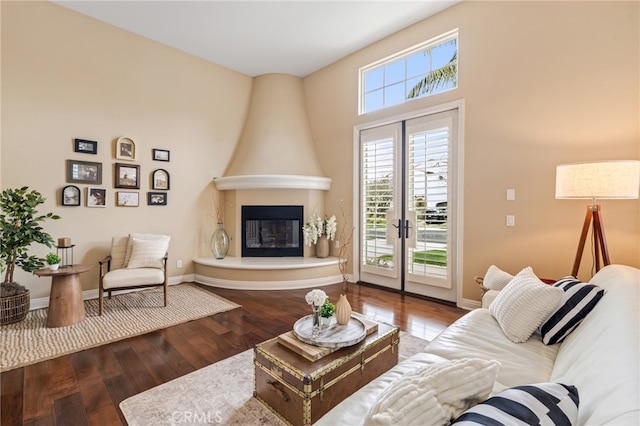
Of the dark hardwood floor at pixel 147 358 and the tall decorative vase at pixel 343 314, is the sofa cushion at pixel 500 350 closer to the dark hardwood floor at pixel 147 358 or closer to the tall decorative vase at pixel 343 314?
the tall decorative vase at pixel 343 314

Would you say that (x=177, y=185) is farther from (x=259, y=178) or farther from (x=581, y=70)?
(x=581, y=70)

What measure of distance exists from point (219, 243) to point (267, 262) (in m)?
0.91

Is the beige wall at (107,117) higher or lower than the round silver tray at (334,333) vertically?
higher

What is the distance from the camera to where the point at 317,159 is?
5.23 metres

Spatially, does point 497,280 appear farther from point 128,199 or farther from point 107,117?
point 107,117

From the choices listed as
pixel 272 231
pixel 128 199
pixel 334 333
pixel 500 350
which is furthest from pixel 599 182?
pixel 128 199

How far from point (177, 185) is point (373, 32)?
3.68 metres

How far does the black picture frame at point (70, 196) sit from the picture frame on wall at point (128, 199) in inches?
17.0

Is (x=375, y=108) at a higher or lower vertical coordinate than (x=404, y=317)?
higher

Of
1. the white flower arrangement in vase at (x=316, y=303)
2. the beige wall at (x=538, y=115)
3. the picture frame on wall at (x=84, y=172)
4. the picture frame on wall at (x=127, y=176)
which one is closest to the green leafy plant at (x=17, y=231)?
the picture frame on wall at (x=84, y=172)

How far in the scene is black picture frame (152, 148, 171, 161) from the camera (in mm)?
4371

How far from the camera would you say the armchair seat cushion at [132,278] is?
3271 mm

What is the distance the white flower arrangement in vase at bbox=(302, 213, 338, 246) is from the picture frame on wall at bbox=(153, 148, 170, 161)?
2386 mm

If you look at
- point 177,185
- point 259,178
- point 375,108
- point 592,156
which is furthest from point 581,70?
point 177,185
